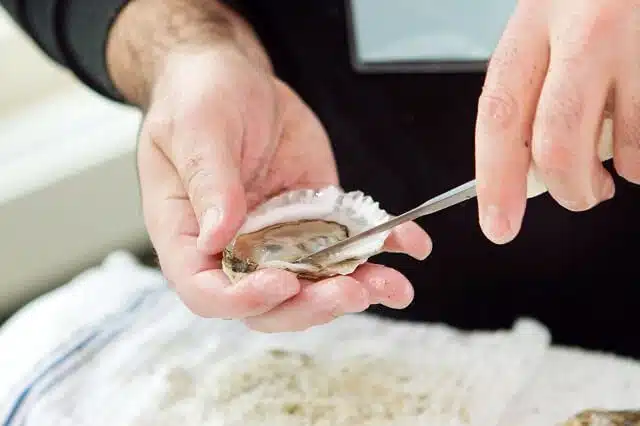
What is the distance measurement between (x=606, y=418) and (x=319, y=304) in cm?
19

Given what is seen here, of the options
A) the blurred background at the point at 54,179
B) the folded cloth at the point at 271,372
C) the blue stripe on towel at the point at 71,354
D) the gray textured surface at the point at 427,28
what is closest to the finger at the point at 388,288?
the folded cloth at the point at 271,372

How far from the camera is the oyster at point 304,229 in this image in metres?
0.53

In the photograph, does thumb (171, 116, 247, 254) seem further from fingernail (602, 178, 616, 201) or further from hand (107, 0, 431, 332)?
fingernail (602, 178, 616, 201)

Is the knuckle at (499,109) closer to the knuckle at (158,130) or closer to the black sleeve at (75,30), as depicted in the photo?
the knuckle at (158,130)

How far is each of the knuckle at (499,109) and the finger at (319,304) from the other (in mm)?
129

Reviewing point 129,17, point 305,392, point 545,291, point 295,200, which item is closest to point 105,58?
point 129,17

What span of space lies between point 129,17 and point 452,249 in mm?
415

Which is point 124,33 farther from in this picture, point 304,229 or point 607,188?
point 607,188

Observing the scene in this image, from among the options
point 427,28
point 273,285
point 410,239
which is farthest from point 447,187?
point 273,285

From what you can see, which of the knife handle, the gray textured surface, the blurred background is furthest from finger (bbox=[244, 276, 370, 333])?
the blurred background

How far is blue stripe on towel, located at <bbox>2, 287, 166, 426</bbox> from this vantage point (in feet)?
1.88

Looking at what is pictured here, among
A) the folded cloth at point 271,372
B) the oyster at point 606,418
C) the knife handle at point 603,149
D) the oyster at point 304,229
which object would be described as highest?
the knife handle at point 603,149

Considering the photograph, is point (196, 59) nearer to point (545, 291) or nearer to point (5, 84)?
A: point (545, 291)

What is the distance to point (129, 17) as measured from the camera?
77 cm
